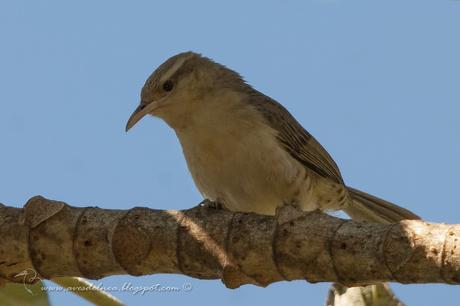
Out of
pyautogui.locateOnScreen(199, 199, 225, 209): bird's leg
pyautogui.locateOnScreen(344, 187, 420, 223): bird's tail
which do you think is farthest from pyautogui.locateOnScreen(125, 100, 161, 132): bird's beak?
pyautogui.locateOnScreen(344, 187, 420, 223): bird's tail

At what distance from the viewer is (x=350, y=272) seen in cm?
438

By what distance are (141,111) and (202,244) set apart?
2.43 m

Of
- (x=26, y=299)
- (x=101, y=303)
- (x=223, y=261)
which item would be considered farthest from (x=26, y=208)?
(x=223, y=261)

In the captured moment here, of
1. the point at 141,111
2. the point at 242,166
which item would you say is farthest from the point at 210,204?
the point at 141,111

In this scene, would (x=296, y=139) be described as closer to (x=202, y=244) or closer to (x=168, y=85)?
(x=168, y=85)

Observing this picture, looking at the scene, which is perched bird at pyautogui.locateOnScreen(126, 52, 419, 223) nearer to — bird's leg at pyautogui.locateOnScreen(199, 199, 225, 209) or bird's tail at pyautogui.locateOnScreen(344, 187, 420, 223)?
bird's tail at pyautogui.locateOnScreen(344, 187, 420, 223)

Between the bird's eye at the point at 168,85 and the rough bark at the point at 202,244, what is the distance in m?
2.30

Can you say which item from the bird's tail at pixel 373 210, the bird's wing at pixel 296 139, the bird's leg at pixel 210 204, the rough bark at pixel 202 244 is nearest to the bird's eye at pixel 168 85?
the bird's wing at pixel 296 139

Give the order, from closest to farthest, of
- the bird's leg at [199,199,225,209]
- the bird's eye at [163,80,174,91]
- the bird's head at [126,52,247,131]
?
the bird's leg at [199,199,225,209], the bird's head at [126,52,247,131], the bird's eye at [163,80,174,91]

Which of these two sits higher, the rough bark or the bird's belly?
the bird's belly

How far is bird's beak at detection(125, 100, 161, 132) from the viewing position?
22.7 ft

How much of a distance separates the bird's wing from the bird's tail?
0.33 m

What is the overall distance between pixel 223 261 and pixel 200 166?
7.28 ft

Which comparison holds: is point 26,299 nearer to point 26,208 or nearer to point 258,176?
point 26,208
